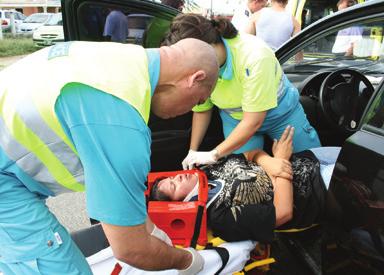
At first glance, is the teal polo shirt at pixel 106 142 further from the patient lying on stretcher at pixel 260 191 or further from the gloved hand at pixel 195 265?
the patient lying on stretcher at pixel 260 191

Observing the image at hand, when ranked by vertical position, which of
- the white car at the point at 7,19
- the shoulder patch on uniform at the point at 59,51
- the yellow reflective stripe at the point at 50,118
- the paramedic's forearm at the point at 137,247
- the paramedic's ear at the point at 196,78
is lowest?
the white car at the point at 7,19

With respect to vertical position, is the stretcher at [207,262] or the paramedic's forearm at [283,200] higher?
the paramedic's forearm at [283,200]

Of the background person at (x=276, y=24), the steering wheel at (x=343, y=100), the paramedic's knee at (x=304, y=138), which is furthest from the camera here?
the background person at (x=276, y=24)

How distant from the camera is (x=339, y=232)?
5.18 ft

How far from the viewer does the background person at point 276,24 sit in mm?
4457

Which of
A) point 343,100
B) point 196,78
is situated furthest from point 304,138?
point 196,78

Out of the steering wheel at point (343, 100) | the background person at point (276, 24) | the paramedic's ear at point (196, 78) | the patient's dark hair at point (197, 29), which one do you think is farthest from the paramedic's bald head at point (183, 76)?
the background person at point (276, 24)

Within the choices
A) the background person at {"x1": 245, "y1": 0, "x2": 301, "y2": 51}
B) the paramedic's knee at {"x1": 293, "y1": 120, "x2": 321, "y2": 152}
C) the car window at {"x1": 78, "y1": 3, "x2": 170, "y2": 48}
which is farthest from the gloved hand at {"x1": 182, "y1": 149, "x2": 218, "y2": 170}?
the background person at {"x1": 245, "y1": 0, "x2": 301, "y2": 51}

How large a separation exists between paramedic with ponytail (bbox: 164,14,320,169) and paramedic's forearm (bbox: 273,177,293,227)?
279 millimetres

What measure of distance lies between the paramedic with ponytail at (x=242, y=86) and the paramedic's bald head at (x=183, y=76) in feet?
1.96

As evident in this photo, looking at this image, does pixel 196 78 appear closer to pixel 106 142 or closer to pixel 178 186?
pixel 106 142

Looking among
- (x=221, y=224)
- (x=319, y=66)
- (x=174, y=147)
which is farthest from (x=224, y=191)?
(x=319, y=66)

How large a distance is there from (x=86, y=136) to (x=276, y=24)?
383cm

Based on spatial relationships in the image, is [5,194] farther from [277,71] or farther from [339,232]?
[277,71]
